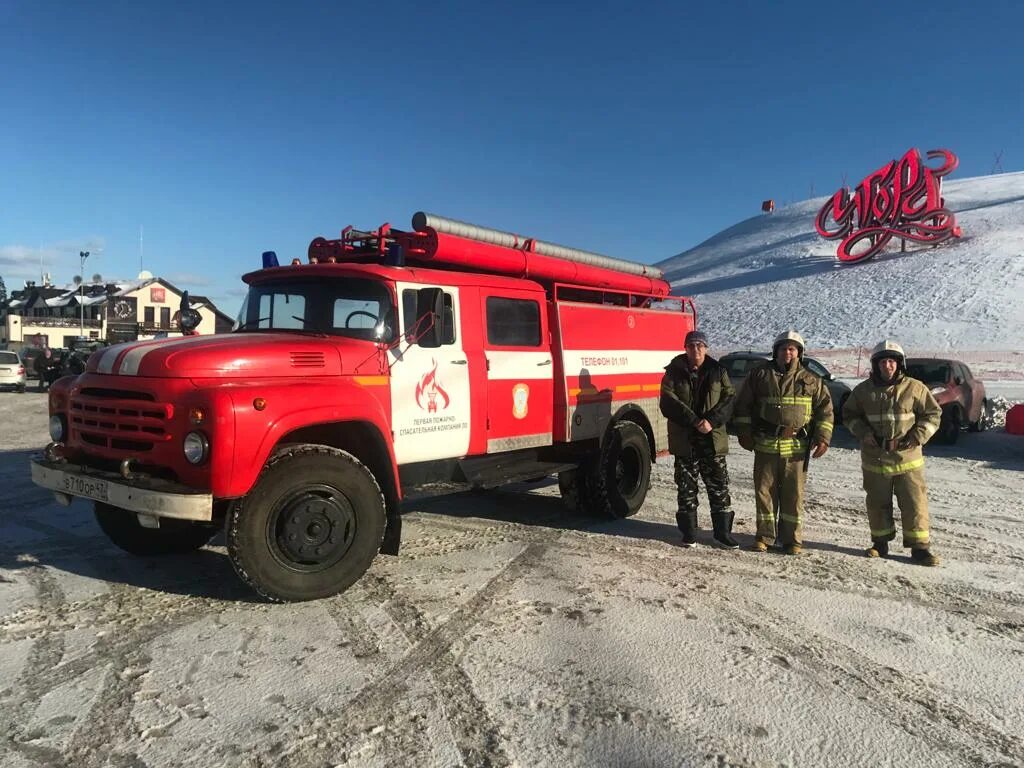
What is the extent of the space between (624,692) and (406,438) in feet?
8.20

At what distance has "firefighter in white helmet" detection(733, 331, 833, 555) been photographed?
5.94 metres

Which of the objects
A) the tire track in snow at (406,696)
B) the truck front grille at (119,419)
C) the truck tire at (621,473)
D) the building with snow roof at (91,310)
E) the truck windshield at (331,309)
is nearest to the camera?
the tire track in snow at (406,696)

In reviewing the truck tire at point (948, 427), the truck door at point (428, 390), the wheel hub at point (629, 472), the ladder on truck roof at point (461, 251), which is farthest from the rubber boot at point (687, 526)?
the truck tire at point (948, 427)

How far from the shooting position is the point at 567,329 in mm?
6930

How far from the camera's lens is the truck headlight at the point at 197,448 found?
409 centimetres

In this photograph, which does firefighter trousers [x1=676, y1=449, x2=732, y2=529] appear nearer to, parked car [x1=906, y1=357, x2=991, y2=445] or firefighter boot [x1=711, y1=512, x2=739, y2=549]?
firefighter boot [x1=711, y1=512, x2=739, y2=549]

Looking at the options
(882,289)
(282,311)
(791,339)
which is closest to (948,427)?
(791,339)

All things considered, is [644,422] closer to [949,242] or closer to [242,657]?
[242,657]

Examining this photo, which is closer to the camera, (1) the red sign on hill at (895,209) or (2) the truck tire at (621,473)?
(2) the truck tire at (621,473)

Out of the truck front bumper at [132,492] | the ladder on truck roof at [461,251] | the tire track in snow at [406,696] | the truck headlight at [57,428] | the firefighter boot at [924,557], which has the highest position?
the ladder on truck roof at [461,251]

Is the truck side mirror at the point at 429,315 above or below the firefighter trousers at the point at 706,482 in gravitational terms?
above

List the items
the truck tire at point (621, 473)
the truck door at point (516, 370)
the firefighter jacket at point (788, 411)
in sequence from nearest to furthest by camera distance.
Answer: the firefighter jacket at point (788, 411) → the truck door at point (516, 370) → the truck tire at point (621, 473)

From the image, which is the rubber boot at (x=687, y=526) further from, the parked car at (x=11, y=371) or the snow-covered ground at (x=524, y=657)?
the parked car at (x=11, y=371)

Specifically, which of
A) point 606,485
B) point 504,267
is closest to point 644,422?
point 606,485
